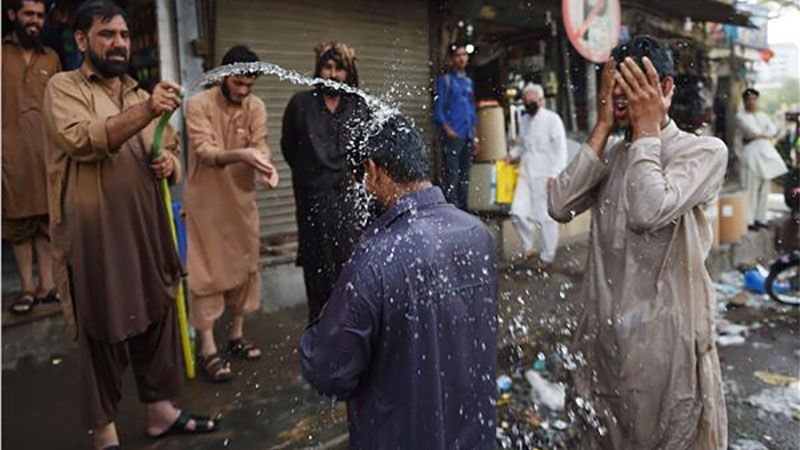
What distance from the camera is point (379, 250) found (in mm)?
1895

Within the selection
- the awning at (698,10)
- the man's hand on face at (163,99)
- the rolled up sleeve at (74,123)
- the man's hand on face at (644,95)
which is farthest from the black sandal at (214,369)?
the awning at (698,10)

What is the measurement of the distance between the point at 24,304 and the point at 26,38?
194 centimetres

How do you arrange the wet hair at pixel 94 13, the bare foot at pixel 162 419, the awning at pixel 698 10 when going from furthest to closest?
the awning at pixel 698 10 < the bare foot at pixel 162 419 < the wet hair at pixel 94 13

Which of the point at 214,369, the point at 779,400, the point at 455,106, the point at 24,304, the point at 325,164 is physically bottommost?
the point at 779,400

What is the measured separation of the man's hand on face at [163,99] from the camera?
2893 millimetres

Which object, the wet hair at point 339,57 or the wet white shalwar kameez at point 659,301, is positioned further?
the wet hair at point 339,57

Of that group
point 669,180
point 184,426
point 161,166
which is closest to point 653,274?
point 669,180

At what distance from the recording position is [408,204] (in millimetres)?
1972

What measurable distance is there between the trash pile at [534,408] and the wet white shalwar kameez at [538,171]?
269cm

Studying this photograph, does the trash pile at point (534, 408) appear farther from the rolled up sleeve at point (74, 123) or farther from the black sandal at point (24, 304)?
the black sandal at point (24, 304)

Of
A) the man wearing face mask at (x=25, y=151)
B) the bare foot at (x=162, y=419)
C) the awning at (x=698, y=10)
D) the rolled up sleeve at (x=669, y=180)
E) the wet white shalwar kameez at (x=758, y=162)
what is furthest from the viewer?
the awning at (x=698, y=10)

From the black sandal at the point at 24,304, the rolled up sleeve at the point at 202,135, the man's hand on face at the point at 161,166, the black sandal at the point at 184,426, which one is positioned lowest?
the black sandal at the point at 184,426

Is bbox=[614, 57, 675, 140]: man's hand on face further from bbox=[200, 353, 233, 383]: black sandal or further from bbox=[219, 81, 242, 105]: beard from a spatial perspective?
bbox=[200, 353, 233, 383]: black sandal

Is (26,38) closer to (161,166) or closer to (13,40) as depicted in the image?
(13,40)
